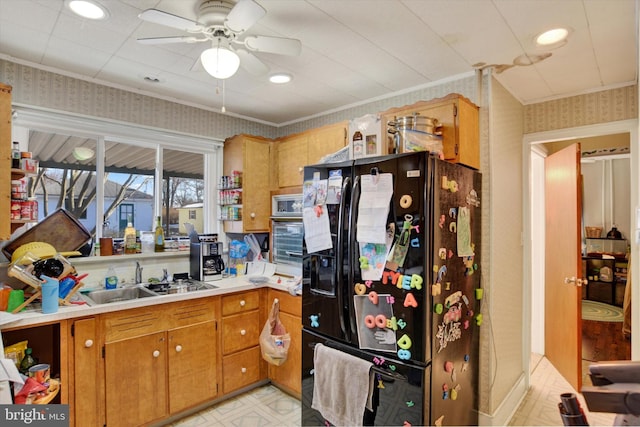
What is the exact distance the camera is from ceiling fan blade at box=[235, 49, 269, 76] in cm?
178

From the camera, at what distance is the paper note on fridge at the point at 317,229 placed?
2.17m

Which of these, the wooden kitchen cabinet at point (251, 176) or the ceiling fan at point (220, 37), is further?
the wooden kitchen cabinet at point (251, 176)

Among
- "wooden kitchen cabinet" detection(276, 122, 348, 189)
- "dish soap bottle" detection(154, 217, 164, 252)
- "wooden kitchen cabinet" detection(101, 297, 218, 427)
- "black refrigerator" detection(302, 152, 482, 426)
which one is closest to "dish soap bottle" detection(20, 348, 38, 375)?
"wooden kitchen cabinet" detection(101, 297, 218, 427)

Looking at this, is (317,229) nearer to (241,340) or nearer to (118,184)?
(241,340)

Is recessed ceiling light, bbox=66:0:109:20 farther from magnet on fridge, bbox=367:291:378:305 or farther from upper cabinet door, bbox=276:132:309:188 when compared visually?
magnet on fridge, bbox=367:291:378:305

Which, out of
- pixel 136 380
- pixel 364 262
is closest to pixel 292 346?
pixel 136 380

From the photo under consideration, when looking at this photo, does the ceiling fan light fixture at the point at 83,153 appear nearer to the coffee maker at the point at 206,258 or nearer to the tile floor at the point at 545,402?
the coffee maker at the point at 206,258

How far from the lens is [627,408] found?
21.7 inches

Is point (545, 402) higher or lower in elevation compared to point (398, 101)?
lower

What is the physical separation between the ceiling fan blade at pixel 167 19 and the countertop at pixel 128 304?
164 centimetres

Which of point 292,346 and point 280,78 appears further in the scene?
point 292,346

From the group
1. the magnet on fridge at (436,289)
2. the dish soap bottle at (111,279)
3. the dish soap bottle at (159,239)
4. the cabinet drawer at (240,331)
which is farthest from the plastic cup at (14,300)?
the magnet on fridge at (436,289)

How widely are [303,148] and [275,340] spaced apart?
1.60 m

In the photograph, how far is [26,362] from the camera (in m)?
1.96
